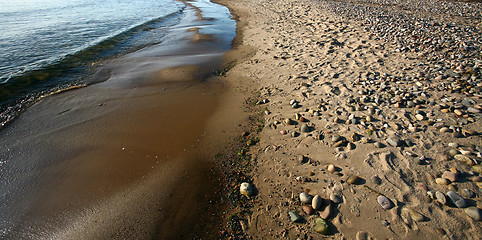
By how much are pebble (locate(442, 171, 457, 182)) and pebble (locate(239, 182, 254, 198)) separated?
3.22 m

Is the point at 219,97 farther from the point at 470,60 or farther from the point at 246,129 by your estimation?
the point at 470,60

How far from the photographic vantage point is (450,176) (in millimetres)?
3416

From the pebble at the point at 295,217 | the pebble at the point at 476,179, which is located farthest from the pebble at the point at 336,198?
the pebble at the point at 476,179

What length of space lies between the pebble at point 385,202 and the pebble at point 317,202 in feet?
2.90

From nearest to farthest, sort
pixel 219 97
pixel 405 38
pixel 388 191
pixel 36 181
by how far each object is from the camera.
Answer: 1. pixel 388 191
2. pixel 36 181
3. pixel 219 97
4. pixel 405 38

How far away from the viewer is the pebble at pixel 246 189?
12.2 feet

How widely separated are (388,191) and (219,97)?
16.6ft

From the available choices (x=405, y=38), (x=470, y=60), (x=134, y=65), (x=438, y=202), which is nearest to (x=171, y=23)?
(x=134, y=65)

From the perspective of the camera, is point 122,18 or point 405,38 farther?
point 122,18

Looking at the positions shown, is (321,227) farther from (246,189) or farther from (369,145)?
(369,145)

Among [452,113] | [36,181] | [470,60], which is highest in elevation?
[470,60]

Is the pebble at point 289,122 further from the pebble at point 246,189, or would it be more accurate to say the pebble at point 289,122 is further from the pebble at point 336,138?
the pebble at point 246,189

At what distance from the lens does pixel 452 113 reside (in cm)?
481

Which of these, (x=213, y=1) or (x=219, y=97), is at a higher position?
(x=213, y=1)
